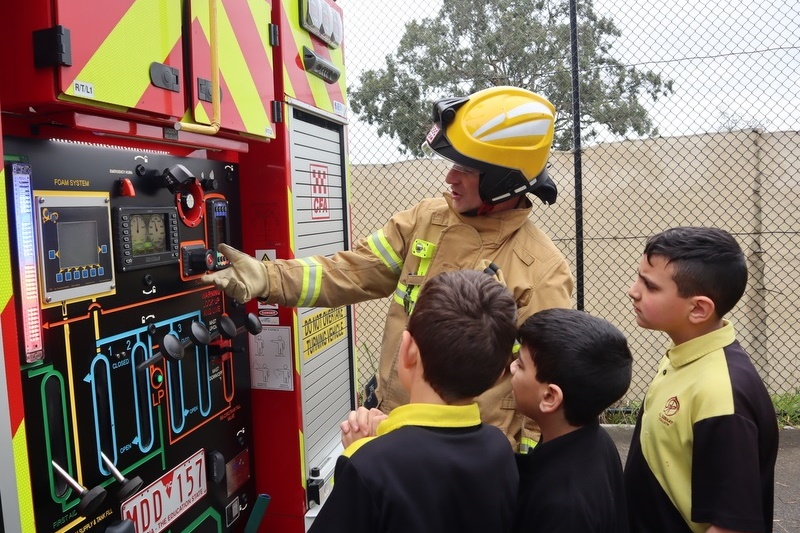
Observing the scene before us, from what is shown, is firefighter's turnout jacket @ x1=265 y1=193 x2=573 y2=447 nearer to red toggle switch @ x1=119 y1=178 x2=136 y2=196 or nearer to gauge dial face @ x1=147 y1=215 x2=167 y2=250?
gauge dial face @ x1=147 y1=215 x2=167 y2=250

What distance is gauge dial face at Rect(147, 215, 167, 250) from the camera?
6.57ft

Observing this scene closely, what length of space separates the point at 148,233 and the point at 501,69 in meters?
7.77

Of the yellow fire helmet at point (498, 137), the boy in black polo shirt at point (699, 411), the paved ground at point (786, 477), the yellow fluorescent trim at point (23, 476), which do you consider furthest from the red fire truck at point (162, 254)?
the paved ground at point (786, 477)

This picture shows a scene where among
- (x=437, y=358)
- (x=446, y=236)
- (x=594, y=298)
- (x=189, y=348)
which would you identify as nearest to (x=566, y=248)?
(x=594, y=298)

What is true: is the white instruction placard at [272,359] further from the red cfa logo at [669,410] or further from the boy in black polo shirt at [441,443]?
the red cfa logo at [669,410]

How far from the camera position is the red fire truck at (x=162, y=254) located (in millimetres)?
1504

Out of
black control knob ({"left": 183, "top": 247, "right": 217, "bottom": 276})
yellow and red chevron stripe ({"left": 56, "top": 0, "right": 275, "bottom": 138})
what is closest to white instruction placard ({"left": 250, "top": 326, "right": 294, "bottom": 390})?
black control knob ({"left": 183, "top": 247, "right": 217, "bottom": 276})

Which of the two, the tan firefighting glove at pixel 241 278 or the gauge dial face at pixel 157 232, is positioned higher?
the gauge dial face at pixel 157 232

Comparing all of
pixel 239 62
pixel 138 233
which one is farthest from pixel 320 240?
pixel 138 233

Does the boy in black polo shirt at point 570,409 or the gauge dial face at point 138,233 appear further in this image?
the gauge dial face at point 138,233

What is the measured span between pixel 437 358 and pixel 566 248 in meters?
4.71

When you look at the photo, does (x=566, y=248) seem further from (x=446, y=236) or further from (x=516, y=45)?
(x=516, y=45)

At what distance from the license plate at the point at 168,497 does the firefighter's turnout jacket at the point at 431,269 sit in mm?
685

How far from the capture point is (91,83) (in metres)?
1.53
